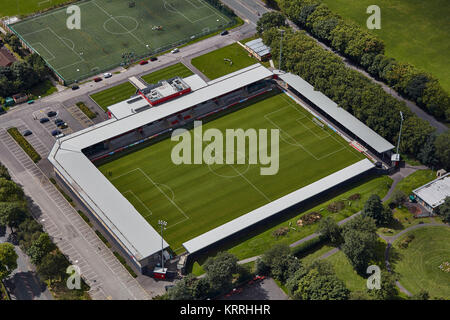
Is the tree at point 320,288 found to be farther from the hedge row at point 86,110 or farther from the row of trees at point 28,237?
the hedge row at point 86,110

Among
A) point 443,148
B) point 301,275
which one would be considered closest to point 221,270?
point 301,275

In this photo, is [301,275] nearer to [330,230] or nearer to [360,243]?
[360,243]

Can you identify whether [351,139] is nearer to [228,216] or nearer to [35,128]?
[228,216]

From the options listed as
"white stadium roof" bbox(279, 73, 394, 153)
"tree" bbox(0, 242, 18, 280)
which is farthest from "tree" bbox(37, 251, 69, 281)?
"white stadium roof" bbox(279, 73, 394, 153)

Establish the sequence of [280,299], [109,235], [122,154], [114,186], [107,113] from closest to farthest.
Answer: [280,299], [109,235], [114,186], [122,154], [107,113]

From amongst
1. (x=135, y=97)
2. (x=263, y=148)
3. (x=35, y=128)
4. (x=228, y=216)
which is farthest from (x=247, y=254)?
(x=35, y=128)
